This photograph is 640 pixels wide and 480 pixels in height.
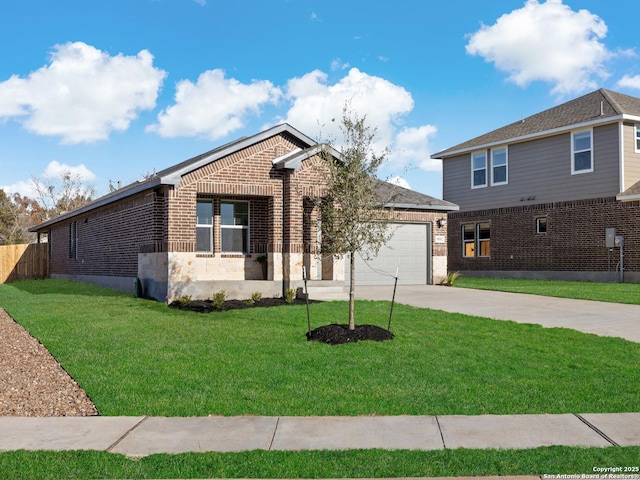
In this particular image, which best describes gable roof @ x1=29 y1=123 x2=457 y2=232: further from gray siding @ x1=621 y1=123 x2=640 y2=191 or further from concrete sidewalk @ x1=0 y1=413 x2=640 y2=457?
gray siding @ x1=621 y1=123 x2=640 y2=191

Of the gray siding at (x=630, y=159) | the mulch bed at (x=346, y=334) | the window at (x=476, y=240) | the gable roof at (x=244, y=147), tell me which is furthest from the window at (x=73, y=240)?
the gray siding at (x=630, y=159)

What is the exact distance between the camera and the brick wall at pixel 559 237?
22.2m

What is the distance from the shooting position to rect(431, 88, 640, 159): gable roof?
74.7 feet

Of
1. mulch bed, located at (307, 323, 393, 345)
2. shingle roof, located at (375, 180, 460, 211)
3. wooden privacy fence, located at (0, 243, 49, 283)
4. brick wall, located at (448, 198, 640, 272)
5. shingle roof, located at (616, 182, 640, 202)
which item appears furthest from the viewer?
wooden privacy fence, located at (0, 243, 49, 283)

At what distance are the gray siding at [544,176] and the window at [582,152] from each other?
19 centimetres

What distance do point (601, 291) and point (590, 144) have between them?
25.1ft

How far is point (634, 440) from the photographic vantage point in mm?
5102

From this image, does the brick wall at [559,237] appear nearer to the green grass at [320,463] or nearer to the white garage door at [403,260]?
the white garage door at [403,260]

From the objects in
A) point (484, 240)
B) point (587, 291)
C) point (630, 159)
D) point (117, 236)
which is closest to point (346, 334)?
point (587, 291)

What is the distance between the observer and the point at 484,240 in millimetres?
27922

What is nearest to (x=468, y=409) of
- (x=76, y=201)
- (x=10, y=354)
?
(x=10, y=354)

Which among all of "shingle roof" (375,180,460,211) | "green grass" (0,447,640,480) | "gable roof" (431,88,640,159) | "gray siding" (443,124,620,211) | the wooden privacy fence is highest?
"gable roof" (431,88,640,159)

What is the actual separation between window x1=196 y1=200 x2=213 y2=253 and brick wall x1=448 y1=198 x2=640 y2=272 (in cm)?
1451

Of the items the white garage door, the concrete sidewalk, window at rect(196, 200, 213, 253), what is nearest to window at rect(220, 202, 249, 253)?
window at rect(196, 200, 213, 253)
